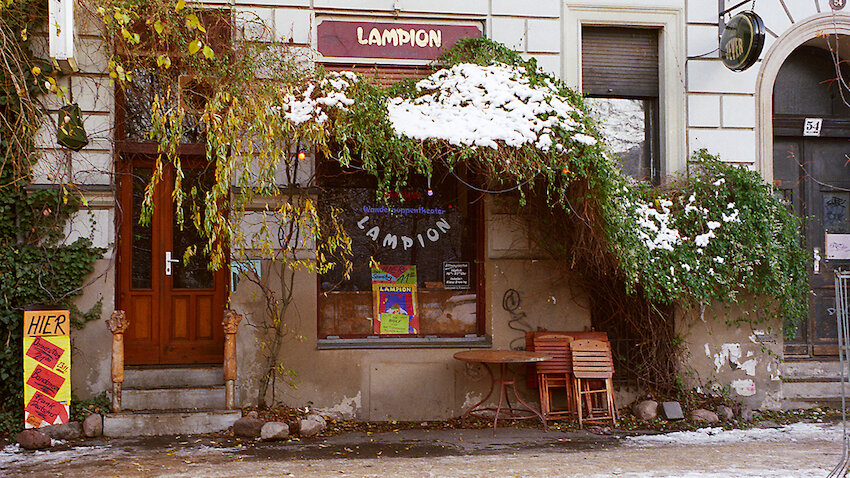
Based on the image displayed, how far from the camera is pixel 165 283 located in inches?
352

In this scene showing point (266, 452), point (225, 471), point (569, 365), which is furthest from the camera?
point (569, 365)

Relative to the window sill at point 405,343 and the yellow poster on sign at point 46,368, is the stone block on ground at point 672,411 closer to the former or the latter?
the window sill at point 405,343

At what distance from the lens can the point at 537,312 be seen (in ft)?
30.1

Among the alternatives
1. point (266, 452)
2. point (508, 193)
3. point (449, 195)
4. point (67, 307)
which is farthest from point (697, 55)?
point (67, 307)

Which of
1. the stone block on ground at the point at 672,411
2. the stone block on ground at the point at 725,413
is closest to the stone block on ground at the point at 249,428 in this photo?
the stone block on ground at the point at 672,411

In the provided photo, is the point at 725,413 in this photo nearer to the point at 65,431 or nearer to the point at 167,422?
the point at 167,422

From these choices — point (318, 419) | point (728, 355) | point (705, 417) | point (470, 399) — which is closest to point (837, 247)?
point (728, 355)

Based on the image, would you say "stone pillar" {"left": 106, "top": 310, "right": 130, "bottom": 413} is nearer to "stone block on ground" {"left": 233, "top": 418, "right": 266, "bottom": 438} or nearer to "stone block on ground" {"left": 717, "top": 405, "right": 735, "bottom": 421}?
"stone block on ground" {"left": 233, "top": 418, "right": 266, "bottom": 438}

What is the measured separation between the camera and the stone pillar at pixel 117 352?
783cm

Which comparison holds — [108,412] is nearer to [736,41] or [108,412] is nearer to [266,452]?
[266,452]

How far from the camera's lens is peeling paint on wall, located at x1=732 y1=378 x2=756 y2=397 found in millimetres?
9242

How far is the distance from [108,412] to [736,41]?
824 cm

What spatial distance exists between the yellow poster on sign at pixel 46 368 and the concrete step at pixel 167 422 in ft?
1.67

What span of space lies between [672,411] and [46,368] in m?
6.87
